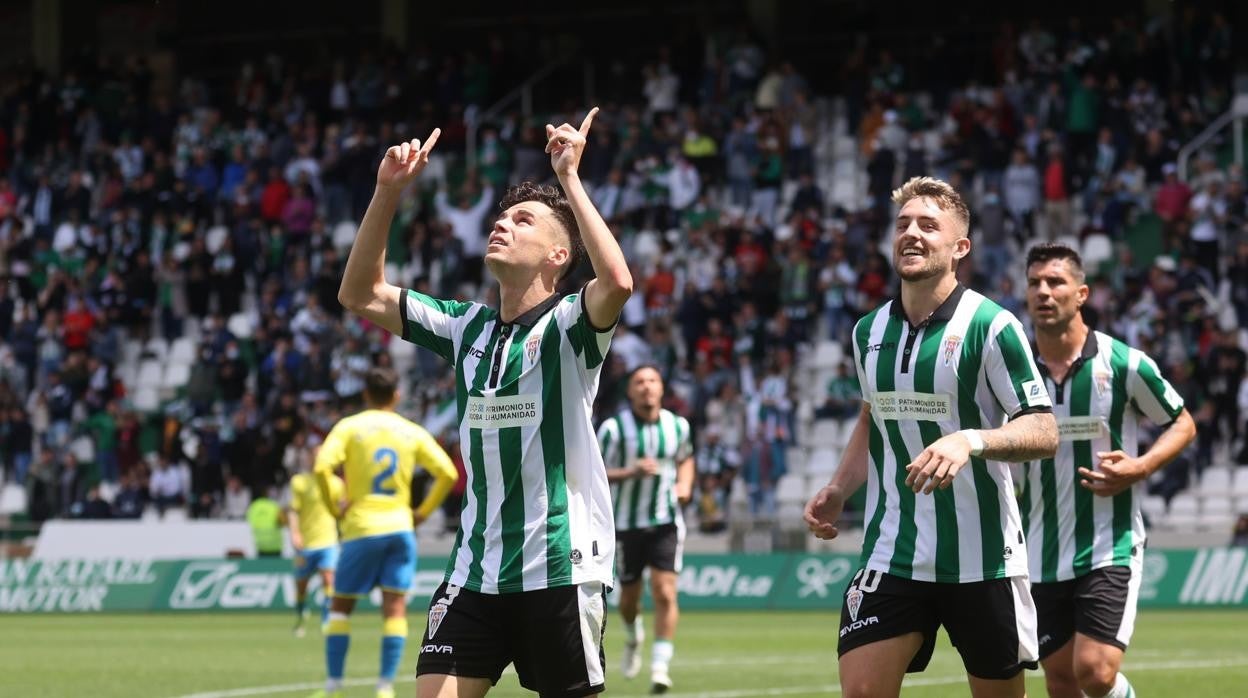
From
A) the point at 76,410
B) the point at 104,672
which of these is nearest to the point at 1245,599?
the point at 104,672

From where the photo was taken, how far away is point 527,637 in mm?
7012

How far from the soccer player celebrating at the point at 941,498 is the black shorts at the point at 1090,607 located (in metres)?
1.50

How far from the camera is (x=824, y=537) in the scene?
7.73 metres

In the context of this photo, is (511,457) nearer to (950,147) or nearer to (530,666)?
(530,666)

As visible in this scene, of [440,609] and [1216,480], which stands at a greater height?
[440,609]

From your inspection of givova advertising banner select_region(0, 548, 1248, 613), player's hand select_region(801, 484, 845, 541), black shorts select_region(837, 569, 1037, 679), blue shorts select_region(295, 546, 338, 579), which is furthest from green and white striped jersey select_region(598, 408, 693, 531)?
black shorts select_region(837, 569, 1037, 679)

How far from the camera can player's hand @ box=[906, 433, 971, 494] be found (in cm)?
639

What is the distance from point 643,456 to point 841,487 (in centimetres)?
892

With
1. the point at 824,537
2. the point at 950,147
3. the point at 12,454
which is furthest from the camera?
the point at 12,454

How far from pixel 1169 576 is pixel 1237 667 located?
855 cm

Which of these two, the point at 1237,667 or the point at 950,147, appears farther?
the point at 950,147

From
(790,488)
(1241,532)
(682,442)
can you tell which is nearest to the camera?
(682,442)

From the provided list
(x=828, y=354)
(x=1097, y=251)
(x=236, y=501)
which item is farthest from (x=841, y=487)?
(x=236, y=501)

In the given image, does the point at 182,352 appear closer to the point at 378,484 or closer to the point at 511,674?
the point at 511,674
